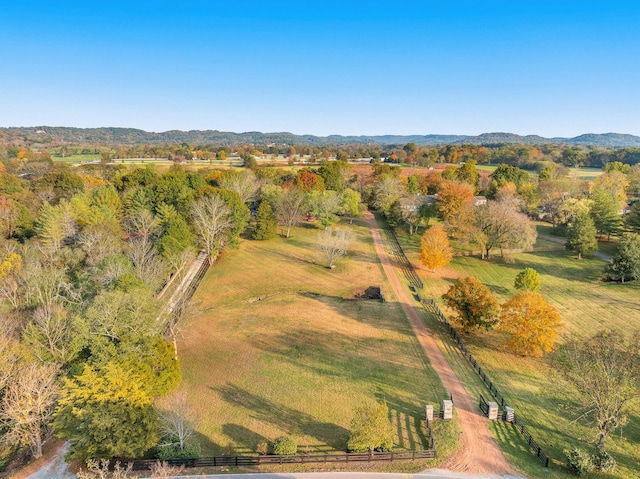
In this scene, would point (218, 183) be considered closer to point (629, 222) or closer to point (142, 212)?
point (142, 212)

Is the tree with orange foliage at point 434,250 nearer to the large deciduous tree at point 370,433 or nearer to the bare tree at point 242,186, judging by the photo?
the large deciduous tree at point 370,433

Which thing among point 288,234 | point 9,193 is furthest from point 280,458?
point 9,193

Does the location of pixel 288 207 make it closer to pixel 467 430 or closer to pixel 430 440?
pixel 467 430

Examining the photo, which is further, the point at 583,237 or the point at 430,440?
the point at 583,237

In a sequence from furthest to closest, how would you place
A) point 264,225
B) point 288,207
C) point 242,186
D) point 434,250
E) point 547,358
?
point 242,186, point 288,207, point 264,225, point 434,250, point 547,358

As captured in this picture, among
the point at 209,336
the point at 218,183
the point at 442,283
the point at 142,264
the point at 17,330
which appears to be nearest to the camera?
the point at 17,330

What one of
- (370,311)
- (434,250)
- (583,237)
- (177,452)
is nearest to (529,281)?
(434,250)
